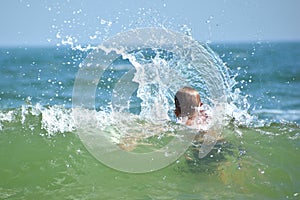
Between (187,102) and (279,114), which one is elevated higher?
(187,102)

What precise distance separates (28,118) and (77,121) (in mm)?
994

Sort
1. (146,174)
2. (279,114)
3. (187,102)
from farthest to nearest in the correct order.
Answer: (279,114) < (187,102) < (146,174)

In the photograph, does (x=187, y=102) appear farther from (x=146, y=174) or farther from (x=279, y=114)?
(x=279, y=114)

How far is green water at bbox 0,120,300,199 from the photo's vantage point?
5422mm

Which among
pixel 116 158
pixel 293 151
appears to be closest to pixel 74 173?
pixel 116 158

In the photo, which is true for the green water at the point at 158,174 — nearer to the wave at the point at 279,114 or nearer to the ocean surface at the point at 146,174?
the ocean surface at the point at 146,174

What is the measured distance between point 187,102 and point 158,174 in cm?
97

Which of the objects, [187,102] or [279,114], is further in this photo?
[279,114]

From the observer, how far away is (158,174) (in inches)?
232

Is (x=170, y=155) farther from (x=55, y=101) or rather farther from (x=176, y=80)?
(x=55, y=101)

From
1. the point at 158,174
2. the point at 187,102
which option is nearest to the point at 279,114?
the point at 187,102

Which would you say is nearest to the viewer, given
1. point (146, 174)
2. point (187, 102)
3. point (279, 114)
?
point (146, 174)

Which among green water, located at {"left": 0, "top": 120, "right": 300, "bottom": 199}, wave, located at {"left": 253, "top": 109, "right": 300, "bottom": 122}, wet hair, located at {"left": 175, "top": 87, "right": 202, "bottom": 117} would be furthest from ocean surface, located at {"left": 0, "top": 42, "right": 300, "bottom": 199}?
wave, located at {"left": 253, "top": 109, "right": 300, "bottom": 122}

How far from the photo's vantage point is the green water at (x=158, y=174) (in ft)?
17.8
